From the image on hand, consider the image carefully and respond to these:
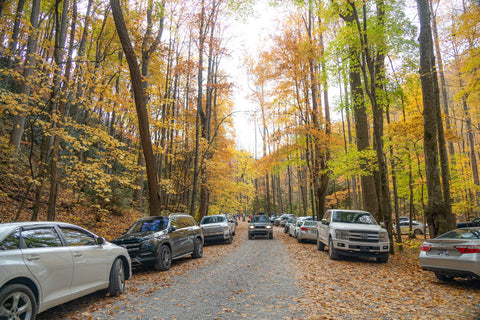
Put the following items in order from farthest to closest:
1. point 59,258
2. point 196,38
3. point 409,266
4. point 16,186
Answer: point 196,38
point 16,186
point 409,266
point 59,258

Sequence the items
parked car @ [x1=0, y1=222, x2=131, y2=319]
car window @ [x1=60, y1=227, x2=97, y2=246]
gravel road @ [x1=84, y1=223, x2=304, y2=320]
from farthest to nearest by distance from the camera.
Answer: car window @ [x1=60, y1=227, x2=97, y2=246] < gravel road @ [x1=84, y1=223, x2=304, y2=320] < parked car @ [x1=0, y1=222, x2=131, y2=319]

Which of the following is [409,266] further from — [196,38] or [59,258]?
[196,38]

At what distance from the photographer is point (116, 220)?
16.0 meters

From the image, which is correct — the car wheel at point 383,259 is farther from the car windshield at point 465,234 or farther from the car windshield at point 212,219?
the car windshield at point 212,219

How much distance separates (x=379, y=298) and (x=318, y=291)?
1.29 metres

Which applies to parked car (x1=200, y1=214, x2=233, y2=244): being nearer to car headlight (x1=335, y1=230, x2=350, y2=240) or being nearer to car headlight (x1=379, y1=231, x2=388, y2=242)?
car headlight (x1=335, y1=230, x2=350, y2=240)

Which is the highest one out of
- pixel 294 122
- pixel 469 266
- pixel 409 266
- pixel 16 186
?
pixel 294 122

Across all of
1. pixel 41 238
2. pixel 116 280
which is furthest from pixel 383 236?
pixel 41 238

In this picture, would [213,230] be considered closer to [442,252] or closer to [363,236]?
[363,236]

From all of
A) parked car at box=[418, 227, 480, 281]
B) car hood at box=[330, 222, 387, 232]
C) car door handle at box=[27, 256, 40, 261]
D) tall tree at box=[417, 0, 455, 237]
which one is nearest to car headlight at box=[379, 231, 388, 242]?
car hood at box=[330, 222, 387, 232]

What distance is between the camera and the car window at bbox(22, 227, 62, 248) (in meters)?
4.25

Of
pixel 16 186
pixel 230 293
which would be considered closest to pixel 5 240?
pixel 230 293

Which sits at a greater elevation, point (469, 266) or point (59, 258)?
point (59, 258)

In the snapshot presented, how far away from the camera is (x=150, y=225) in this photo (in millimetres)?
9820
